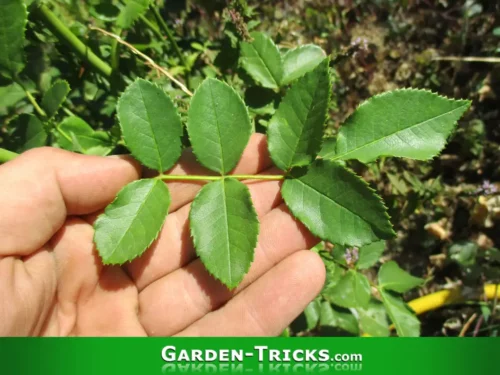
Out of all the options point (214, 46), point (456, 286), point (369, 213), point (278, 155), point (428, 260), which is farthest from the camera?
point (428, 260)

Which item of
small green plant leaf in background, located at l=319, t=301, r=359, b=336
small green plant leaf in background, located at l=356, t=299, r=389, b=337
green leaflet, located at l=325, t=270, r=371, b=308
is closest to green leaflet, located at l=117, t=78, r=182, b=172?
green leaflet, located at l=325, t=270, r=371, b=308

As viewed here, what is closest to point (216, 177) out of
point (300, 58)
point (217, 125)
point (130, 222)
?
point (217, 125)

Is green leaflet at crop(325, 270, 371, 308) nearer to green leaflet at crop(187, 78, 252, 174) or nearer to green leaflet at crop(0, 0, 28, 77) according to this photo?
green leaflet at crop(187, 78, 252, 174)

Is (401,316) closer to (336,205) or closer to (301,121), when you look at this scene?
(336,205)

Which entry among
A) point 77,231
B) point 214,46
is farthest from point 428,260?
point 77,231

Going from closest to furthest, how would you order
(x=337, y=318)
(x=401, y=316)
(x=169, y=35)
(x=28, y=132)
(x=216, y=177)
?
(x=216, y=177) < (x=28, y=132) < (x=169, y=35) < (x=401, y=316) < (x=337, y=318)

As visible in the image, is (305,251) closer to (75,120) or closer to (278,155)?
(278,155)

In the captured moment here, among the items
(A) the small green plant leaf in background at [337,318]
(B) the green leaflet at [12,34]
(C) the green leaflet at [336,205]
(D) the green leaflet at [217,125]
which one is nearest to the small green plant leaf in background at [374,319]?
(A) the small green plant leaf in background at [337,318]
